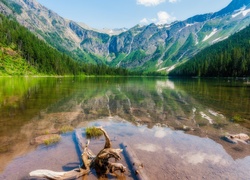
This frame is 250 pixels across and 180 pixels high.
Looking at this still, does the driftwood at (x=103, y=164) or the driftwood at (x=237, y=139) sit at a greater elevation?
the driftwood at (x=103, y=164)

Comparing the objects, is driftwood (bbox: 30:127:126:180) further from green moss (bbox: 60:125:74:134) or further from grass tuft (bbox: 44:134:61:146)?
green moss (bbox: 60:125:74:134)

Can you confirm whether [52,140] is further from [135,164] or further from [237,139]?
[237,139]

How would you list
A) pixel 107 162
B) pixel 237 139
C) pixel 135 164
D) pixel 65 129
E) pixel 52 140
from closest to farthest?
1. pixel 107 162
2. pixel 135 164
3. pixel 52 140
4. pixel 237 139
5. pixel 65 129

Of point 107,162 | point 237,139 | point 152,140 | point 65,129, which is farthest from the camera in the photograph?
point 65,129

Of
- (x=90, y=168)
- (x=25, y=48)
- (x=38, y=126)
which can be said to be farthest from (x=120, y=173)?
(x=25, y=48)

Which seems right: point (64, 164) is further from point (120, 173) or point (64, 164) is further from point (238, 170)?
point (238, 170)

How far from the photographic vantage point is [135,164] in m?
12.9

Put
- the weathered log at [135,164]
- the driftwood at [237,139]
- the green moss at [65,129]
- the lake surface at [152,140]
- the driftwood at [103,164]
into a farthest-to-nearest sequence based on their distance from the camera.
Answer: the green moss at [65,129] < the driftwood at [237,139] < the lake surface at [152,140] < the driftwood at [103,164] < the weathered log at [135,164]

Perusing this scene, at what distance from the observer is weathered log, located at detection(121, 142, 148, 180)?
11.6m

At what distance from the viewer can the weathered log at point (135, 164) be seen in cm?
1155

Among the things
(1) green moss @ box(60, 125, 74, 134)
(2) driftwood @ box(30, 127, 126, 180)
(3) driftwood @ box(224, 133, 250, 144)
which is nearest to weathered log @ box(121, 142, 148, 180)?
(2) driftwood @ box(30, 127, 126, 180)

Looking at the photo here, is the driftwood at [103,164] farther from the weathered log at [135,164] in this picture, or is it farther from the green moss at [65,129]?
the green moss at [65,129]

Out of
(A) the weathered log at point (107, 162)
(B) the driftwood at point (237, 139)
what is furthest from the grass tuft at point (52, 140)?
(B) the driftwood at point (237, 139)

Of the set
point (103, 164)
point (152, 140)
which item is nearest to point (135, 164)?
point (103, 164)
